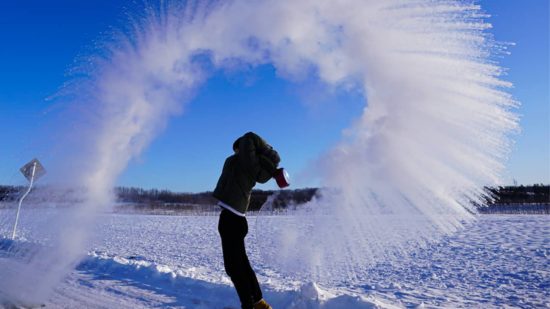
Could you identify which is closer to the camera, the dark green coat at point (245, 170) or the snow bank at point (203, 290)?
the dark green coat at point (245, 170)

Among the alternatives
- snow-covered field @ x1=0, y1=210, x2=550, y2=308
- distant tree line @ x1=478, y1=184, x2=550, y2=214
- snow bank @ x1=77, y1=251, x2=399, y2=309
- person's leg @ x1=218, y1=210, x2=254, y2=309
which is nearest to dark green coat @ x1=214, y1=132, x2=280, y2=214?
person's leg @ x1=218, y1=210, x2=254, y2=309

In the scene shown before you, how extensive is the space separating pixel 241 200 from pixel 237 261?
61 centimetres

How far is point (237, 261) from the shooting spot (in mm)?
3510

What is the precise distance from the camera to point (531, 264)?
9.07m

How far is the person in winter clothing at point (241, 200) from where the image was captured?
11.5ft

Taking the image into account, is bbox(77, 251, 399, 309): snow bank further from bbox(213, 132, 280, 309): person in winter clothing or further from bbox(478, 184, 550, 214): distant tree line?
bbox(478, 184, 550, 214): distant tree line

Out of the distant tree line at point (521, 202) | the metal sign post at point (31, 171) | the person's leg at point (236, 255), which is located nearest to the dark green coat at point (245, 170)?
the person's leg at point (236, 255)

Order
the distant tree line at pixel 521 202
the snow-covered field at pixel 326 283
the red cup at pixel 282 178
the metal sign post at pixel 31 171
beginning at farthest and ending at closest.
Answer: the distant tree line at pixel 521 202, the metal sign post at pixel 31 171, the snow-covered field at pixel 326 283, the red cup at pixel 282 178

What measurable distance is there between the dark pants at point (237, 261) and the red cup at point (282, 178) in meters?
0.56

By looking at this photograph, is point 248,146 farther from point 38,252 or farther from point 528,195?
point 528,195

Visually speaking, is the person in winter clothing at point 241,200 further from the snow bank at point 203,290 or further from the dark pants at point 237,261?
the snow bank at point 203,290

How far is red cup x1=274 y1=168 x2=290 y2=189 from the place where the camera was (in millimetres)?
3631

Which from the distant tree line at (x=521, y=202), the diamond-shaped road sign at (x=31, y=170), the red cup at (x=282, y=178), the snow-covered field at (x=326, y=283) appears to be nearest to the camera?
the red cup at (x=282, y=178)

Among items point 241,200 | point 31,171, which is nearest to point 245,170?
point 241,200
